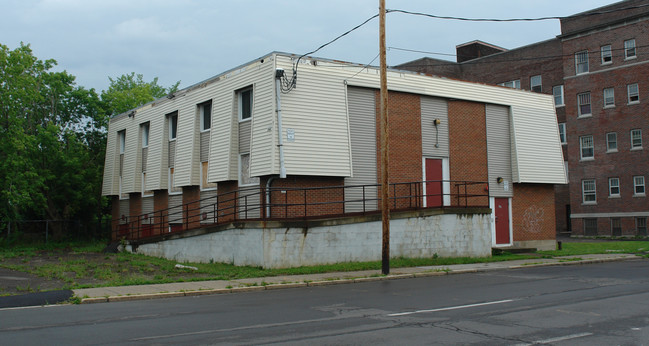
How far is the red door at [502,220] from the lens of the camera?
28141 millimetres

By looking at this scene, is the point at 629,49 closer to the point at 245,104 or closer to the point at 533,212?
the point at 533,212

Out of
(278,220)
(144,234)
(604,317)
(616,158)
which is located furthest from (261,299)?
(616,158)

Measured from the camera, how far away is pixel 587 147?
46625 millimetres

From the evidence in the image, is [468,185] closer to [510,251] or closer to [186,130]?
[510,251]

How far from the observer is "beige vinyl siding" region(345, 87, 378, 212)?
23641 mm

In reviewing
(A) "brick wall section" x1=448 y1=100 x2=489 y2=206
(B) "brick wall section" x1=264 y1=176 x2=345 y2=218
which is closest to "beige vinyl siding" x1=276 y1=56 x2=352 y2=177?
(B) "brick wall section" x1=264 y1=176 x2=345 y2=218

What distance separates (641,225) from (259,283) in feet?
119

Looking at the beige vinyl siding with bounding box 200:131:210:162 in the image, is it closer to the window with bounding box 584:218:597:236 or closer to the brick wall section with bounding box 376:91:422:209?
the brick wall section with bounding box 376:91:422:209

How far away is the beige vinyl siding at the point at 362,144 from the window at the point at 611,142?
93.4 feet

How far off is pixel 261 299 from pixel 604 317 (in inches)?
286

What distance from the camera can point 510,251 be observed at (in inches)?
1049

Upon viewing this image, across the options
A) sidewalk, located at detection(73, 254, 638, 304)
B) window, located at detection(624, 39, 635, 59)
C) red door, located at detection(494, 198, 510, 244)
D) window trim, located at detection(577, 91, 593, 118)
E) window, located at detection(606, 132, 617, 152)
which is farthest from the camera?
window trim, located at detection(577, 91, 593, 118)

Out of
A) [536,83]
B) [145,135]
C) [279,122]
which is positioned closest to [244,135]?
[279,122]

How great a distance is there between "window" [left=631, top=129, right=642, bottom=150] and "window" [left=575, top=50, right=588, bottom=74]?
20.7 ft
